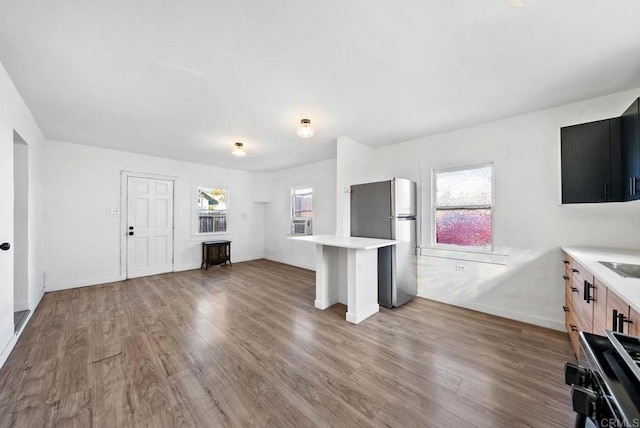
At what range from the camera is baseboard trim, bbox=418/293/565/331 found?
105 inches

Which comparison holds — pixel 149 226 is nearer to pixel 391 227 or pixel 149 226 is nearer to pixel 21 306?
pixel 21 306

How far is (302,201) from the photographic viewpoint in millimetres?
5984

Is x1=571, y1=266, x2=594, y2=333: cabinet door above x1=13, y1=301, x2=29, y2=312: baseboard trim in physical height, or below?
above

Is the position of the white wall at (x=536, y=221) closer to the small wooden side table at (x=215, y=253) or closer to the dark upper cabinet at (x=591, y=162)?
the dark upper cabinet at (x=591, y=162)

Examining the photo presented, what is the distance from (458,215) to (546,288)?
1.24 meters

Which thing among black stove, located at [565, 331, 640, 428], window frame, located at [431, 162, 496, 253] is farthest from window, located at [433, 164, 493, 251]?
black stove, located at [565, 331, 640, 428]

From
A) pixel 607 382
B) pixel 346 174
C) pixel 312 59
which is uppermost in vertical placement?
pixel 312 59

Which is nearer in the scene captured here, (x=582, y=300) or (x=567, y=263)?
(x=582, y=300)

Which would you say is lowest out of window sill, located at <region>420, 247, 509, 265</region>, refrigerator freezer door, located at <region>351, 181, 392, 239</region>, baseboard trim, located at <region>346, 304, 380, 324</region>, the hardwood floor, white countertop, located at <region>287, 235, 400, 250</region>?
the hardwood floor

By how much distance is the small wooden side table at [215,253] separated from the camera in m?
5.61

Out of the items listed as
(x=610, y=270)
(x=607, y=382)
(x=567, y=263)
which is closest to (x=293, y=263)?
(x=567, y=263)

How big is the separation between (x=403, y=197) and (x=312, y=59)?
87.6 inches

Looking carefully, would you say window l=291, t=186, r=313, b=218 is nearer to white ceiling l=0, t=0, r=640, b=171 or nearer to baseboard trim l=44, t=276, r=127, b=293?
white ceiling l=0, t=0, r=640, b=171

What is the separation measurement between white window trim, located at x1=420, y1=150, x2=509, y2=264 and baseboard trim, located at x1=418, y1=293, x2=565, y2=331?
60 cm
